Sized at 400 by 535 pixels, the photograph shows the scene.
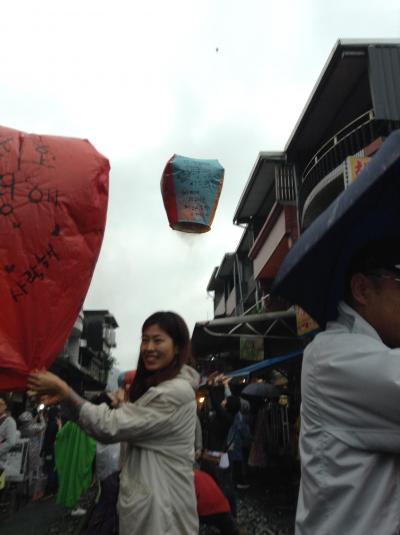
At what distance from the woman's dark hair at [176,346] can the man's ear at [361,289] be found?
3.99ft

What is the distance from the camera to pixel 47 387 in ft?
6.20

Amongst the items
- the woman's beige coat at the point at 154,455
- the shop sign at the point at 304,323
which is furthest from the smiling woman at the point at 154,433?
the shop sign at the point at 304,323

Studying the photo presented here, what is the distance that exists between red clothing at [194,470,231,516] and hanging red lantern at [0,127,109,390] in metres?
3.36

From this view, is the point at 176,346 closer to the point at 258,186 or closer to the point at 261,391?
the point at 261,391

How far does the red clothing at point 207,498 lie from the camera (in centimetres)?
458

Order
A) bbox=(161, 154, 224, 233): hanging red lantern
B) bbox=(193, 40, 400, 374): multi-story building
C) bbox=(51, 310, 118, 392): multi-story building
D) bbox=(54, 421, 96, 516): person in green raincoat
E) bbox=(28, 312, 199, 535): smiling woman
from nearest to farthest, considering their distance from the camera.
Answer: bbox=(28, 312, 199, 535): smiling woman, bbox=(161, 154, 224, 233): hanging red lantern, bbox=(54, 421, 96, 516): person in green raincoat, bbox=(193, 40, 400, 374): multi-story building, bbox=(51, 310, 118, 392): multi-story building

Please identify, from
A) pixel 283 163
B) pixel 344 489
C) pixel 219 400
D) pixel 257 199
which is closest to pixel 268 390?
pixel 219 400

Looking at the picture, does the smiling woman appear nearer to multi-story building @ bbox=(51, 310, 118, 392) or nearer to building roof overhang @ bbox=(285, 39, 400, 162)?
building roof overhang @ bbox=(285, 39, 400, 162)

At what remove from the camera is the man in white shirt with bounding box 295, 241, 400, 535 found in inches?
50.1

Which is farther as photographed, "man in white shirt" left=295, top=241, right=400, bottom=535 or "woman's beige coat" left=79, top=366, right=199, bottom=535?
"woman's beige coat" left=79, top=366, right=199, bottom=535

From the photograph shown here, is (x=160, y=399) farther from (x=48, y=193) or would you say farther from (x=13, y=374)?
(x=48, y=193)

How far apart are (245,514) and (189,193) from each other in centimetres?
576

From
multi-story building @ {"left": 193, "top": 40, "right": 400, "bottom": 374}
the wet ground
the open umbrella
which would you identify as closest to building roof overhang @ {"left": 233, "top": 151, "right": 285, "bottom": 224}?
multi-story building @ {"left": 193, "top": 40, "right": 400, "bottom": 374}

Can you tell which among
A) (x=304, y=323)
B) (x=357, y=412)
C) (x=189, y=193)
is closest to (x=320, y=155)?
(x=304, y=323)
